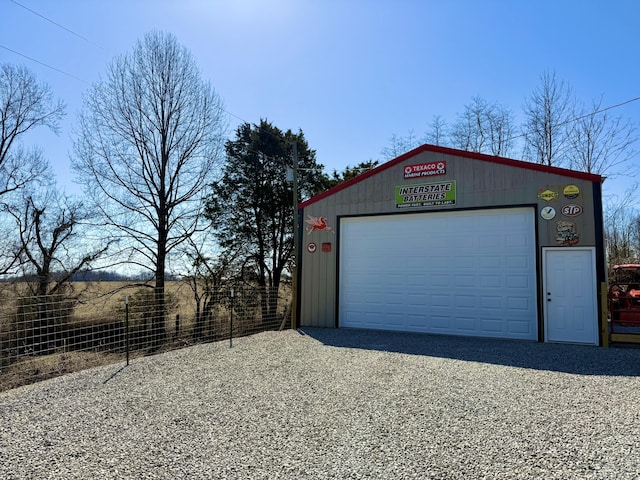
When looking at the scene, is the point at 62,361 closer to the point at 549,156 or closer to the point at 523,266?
the point at 523,266

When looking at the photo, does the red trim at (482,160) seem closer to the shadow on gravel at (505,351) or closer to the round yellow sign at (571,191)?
the round yellow sign at (571,191)

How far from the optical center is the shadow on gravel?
5605mm

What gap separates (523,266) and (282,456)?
687 cm

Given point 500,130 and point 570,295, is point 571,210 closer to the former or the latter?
point 570,295

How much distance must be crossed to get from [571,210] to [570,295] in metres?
1.66

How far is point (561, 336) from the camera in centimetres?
752

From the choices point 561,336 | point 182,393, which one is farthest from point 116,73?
point 561,336

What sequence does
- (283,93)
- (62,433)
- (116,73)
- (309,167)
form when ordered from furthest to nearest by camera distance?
(309,167) < (116,73) < (283,93) < (62,433)

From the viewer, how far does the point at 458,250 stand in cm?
856

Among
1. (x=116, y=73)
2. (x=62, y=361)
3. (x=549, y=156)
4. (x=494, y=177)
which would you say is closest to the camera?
(x=62, y=361)

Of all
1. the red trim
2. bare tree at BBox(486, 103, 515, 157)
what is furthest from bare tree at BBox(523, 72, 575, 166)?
the red trim

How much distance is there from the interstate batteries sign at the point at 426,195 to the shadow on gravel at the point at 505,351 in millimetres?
2988

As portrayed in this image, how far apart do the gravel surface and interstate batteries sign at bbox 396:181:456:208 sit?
3873 millimetres

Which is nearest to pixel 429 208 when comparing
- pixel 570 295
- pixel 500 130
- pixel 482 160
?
pixel 482 160
